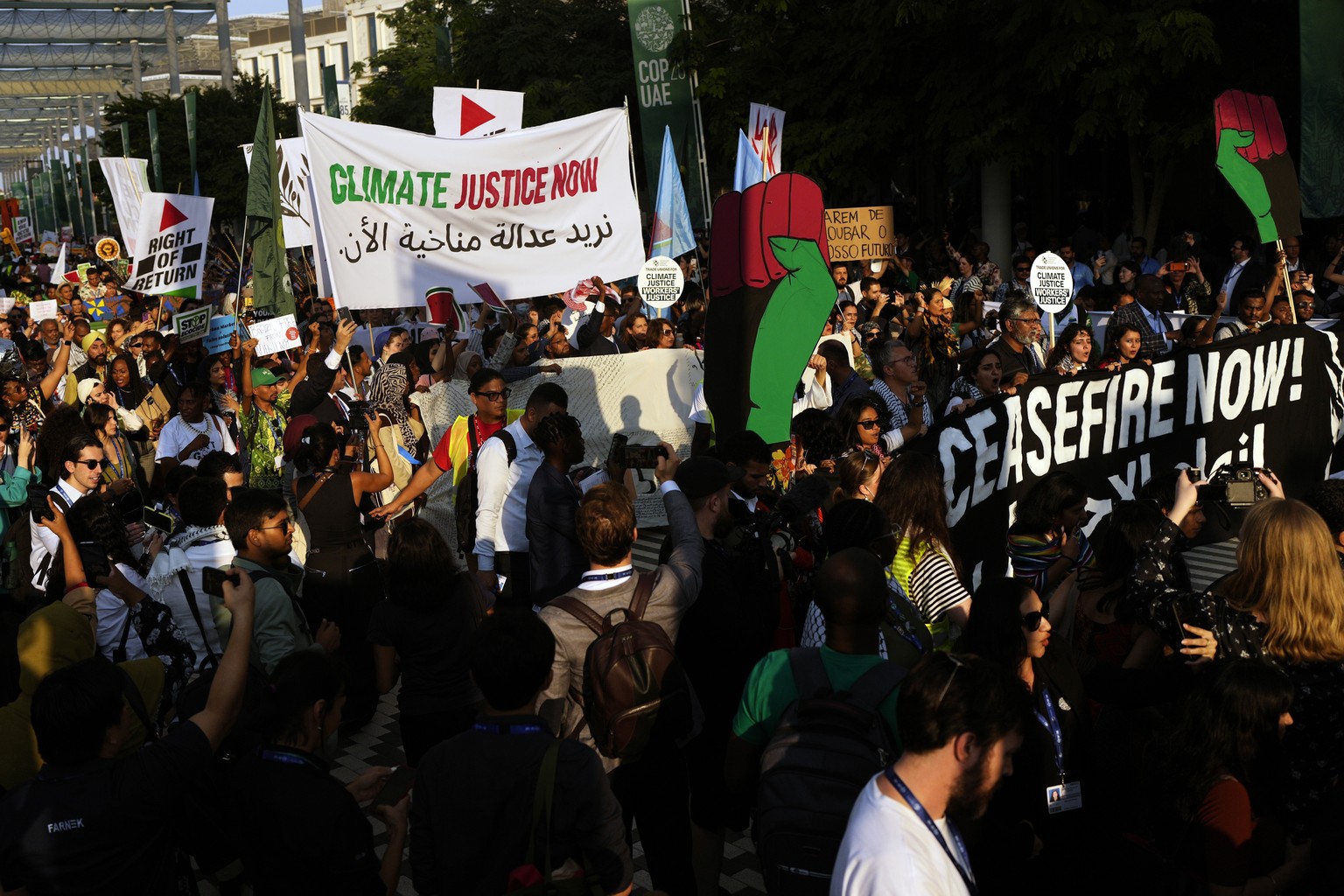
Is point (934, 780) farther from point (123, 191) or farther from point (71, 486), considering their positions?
point (123, 191)

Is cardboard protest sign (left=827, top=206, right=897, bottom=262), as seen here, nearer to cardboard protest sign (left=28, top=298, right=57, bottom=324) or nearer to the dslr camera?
the dslr camera

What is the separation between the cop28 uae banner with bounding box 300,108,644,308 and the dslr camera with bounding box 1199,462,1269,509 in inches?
224

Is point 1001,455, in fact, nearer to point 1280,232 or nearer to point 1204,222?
point 1280,232

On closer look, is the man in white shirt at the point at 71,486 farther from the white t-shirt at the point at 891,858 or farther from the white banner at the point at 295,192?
the white banner at the point at 295,192

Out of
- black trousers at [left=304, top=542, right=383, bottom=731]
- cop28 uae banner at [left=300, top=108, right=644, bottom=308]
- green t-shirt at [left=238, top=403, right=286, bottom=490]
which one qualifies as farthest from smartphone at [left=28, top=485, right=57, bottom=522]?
cop28 uae banner at [left=300, top=108, right=644, bottom=308]

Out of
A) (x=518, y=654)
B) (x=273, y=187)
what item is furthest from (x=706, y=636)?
(x=273, y=187)

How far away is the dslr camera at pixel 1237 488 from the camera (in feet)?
16.5

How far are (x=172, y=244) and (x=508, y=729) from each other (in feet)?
42.3

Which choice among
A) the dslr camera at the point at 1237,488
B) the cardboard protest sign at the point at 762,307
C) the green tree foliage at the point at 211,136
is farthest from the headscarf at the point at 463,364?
the green tree foliage at the point at 211,136

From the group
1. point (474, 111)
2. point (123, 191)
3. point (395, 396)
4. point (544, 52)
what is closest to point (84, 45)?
point (544, 52)

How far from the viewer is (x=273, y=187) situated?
34.9 feet

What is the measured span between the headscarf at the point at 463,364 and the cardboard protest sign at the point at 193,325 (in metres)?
2.85

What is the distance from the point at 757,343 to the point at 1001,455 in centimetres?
115

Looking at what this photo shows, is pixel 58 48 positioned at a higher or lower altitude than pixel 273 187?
higher
